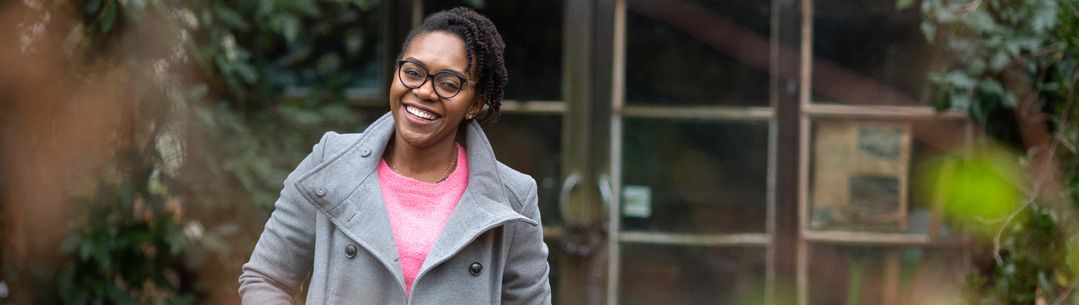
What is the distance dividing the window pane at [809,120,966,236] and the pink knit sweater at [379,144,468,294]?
2.45m

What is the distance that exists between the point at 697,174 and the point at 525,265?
2.33 metres

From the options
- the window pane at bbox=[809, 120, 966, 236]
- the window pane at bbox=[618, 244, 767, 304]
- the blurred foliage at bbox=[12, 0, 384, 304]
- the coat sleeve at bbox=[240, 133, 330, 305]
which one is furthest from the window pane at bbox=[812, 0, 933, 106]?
the coat sleeve at bbox=[240, 133, 330, 305]

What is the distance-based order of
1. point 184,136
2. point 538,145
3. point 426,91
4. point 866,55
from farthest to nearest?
point 538,145 < point 866,55 < point 184,136 < point 426,91

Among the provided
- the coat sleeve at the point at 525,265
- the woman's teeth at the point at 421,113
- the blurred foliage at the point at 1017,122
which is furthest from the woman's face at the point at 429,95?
the blurred foliage at the point at 1017,122

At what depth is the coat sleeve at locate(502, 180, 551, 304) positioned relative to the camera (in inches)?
92.3

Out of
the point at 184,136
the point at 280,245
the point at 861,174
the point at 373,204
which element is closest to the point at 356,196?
the point at 373,204

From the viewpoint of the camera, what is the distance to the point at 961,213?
4258 mm

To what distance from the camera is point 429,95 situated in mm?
2213

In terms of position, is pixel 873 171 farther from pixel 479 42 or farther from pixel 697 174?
pixel 479 42

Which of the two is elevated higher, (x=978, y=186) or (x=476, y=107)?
(x=476, y=107)

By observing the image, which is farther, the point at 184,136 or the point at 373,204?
the point at 184,136

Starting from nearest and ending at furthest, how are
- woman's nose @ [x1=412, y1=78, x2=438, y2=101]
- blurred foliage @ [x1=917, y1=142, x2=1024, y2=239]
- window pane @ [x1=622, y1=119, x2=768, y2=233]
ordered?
1. woman's nose @ [x1=412, y1=78, x2=438, y2=101]
2. blurred foliage @ [x1=917, y1=142, x2=1024, y2=239]
3. window pane @ [x1=622, y1=119, x2=768, y2=233]

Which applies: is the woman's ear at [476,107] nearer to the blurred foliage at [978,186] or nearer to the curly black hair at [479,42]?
the curly black hair at [479,42]

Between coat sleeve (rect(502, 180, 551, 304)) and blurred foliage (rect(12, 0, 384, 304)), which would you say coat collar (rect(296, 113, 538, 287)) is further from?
blurred foliage (rect(12, 0, 384, 304))
